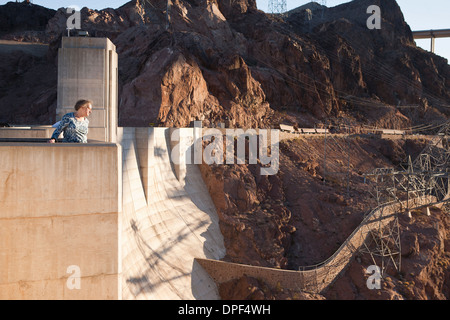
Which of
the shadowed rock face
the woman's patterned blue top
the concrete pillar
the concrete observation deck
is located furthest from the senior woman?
the shadowed rock face

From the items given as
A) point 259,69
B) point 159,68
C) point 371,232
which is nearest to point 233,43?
point 259,69

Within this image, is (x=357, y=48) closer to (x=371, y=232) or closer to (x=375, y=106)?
(x=375, y=106)

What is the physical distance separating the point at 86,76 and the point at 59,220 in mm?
11246

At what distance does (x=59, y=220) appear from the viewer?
702 cm

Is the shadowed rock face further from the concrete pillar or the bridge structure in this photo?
the concrete pillar

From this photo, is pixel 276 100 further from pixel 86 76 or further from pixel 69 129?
pixel 69 129

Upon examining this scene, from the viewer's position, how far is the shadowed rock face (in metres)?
33.5

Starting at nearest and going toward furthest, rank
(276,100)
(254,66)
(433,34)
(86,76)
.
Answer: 1. (86,76)
2. (276,100)
3. (254,66)
4. (433,34)

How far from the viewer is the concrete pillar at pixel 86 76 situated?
16734mm

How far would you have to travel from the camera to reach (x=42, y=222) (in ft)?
22.7

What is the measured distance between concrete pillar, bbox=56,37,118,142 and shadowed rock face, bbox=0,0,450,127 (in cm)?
1357

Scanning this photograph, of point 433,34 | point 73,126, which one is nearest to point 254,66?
point 73,126

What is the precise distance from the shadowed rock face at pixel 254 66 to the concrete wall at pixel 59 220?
23.7 m

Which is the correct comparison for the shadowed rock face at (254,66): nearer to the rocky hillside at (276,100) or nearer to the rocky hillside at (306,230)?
the rocky hillside at (276,100)
